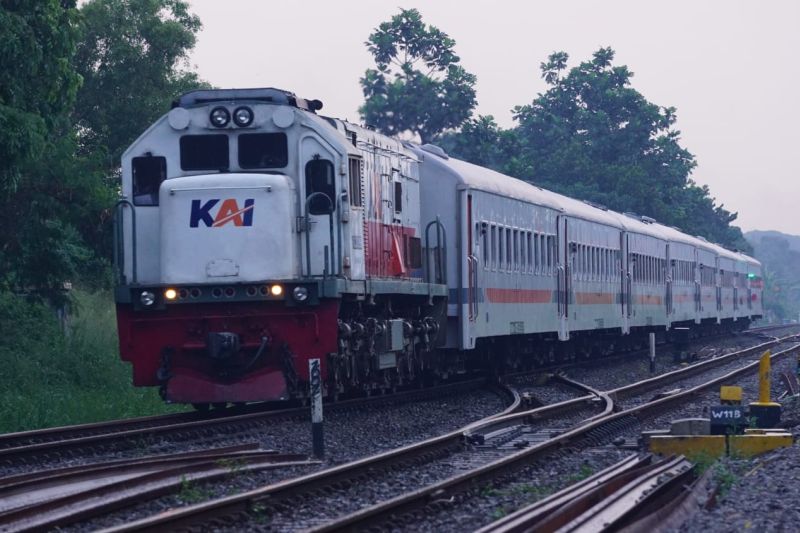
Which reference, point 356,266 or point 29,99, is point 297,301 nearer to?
point 356,266

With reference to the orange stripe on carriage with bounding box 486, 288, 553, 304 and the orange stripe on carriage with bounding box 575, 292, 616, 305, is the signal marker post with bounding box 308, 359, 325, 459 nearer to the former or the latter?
the orange stripe on carriage with bounding box 486, 288, 553, 304

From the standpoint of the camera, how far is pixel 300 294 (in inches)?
582

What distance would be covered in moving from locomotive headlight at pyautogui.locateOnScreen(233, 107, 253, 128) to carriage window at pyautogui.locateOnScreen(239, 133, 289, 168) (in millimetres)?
144

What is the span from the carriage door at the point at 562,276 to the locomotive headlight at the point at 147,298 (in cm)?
1330

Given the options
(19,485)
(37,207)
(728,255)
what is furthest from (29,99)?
(728,255)

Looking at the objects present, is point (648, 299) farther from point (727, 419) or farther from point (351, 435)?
point (727, 419)

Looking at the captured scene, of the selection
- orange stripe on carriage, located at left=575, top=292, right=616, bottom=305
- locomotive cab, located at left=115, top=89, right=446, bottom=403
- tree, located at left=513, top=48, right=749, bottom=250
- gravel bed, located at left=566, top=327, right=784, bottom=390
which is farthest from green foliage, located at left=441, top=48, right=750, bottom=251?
locomotive cab, located at left=115, top=89, right=446, bottom=403

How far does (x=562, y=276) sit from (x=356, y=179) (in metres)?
12.0

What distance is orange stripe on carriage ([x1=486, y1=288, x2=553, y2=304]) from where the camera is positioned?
22.0m

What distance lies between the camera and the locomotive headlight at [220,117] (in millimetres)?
15492

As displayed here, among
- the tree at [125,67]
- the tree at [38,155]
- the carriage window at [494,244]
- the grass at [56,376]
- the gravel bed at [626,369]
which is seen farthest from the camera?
the tree at [125,67]

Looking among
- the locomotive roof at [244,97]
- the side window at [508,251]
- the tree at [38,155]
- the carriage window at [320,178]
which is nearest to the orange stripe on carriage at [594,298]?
the side window at [508,251]

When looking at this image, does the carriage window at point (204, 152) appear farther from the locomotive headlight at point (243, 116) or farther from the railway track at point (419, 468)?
the railway track at point (419, 468)

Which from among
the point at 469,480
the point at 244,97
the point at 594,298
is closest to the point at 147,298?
the point at 244,97
